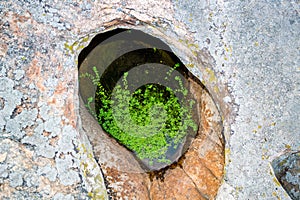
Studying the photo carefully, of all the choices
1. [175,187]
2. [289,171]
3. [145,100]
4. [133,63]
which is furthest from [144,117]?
Answer: [289,171]

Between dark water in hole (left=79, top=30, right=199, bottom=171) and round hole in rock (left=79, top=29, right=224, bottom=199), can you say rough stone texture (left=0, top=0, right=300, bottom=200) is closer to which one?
round hole in rock (left=79, top=29, right=224, bottom=199)

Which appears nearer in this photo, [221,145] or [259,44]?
[259,44]

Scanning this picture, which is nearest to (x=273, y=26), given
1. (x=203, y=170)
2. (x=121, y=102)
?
(x=203, y=170)

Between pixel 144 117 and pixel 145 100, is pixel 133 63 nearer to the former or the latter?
pixel 145 100

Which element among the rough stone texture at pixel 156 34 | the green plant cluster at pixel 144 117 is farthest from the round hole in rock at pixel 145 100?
the rough stone texture at pixel 156 34

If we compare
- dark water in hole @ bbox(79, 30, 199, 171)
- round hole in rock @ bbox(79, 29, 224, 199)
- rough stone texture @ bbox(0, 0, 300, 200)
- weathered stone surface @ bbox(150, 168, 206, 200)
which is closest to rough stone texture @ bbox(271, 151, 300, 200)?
rough stone texture @ bbox(0, 0, 300, 200)

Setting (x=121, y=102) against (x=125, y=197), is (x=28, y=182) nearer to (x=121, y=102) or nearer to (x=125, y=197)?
(x=125, y=197)
